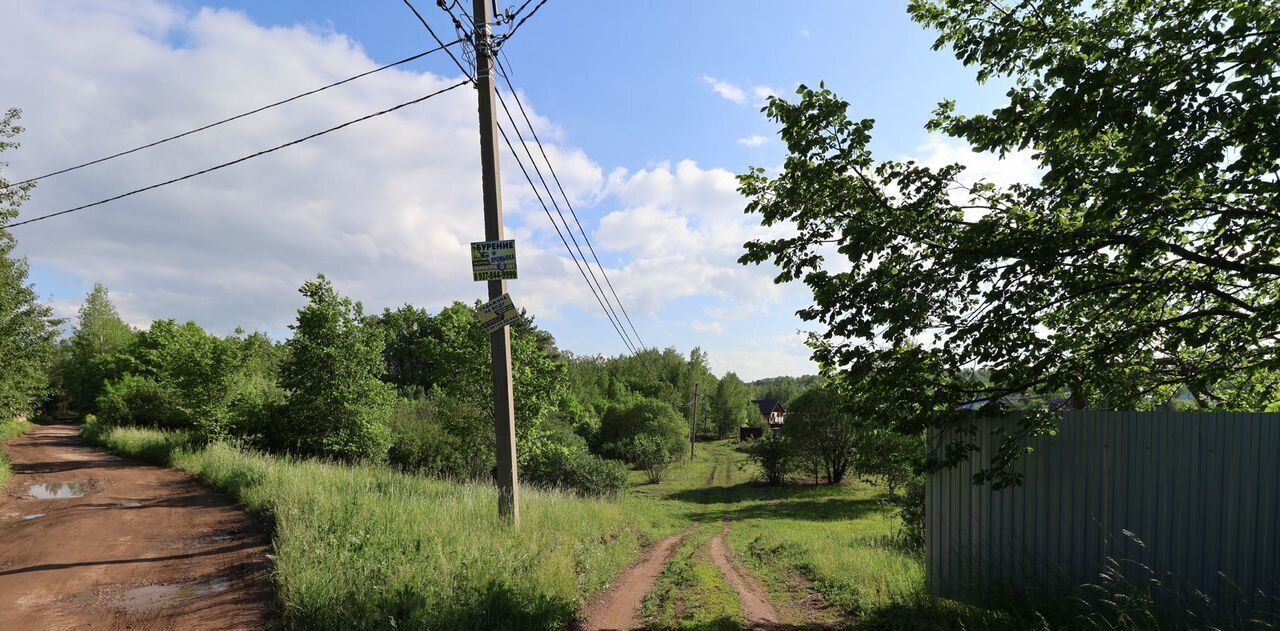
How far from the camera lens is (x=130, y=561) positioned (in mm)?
6855

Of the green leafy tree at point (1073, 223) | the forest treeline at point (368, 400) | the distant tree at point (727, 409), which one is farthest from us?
the distant tree at point (727, 409)

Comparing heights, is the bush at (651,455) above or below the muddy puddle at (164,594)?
below

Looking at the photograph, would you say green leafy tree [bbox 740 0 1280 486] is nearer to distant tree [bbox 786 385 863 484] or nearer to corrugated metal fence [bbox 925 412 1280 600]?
corrugated metal fence [bbox 925 412 1280 600]

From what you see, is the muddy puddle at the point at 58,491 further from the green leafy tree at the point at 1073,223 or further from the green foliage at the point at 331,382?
the green leafy tree at the point at 1073,223

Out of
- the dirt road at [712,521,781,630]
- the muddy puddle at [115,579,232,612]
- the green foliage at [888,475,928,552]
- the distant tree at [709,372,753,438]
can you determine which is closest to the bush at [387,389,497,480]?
the dirt road at [712,521,781,630]

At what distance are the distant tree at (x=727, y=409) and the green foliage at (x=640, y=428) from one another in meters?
29.8

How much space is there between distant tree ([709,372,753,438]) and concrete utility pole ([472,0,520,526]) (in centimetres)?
7122

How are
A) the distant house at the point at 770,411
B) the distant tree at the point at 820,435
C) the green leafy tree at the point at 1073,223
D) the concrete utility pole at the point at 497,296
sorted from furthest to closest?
1. the distant house at the point at 770,411
2. the distant tree at the point at 820,435
3. the concrete utility pole at the point at 497,296
4. the green leafy tree at the point at 1073,223

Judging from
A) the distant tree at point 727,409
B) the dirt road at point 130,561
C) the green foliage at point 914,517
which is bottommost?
Result: the distant tree at point 727,409

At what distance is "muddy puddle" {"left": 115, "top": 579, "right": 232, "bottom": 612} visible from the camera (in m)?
5.48

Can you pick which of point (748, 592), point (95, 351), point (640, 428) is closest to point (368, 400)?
point (748, 592)

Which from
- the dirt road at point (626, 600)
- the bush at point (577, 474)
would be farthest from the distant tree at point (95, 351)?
the dirt road at point (626, 600)

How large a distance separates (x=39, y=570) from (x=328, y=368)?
11.0 meters

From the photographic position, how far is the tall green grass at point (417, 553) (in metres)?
5.14
